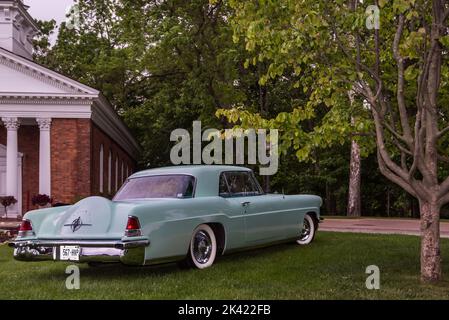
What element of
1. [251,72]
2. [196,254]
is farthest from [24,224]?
[251,72]

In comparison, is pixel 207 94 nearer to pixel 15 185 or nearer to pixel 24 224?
pixel 15 185

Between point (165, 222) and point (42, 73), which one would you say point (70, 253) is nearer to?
point (165, 222)

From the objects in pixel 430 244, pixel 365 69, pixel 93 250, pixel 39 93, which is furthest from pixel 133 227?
pixel 39 93

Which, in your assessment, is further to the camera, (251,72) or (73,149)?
(251,72)

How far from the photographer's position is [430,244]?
7855 mm

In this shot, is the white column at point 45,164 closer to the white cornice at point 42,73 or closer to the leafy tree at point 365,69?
the white cornice at point 42,73

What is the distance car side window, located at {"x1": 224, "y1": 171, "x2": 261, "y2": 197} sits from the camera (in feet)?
33.2

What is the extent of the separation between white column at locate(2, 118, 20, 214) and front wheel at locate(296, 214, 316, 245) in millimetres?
19460

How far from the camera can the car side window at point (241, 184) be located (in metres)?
10.1

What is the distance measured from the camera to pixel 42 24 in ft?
164

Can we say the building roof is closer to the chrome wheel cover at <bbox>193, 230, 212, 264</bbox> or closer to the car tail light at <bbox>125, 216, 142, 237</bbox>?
the chrome wheel cover at <bbox>193, 230, 212, 264</bbox>

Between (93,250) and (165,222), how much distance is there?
39.1 inches
